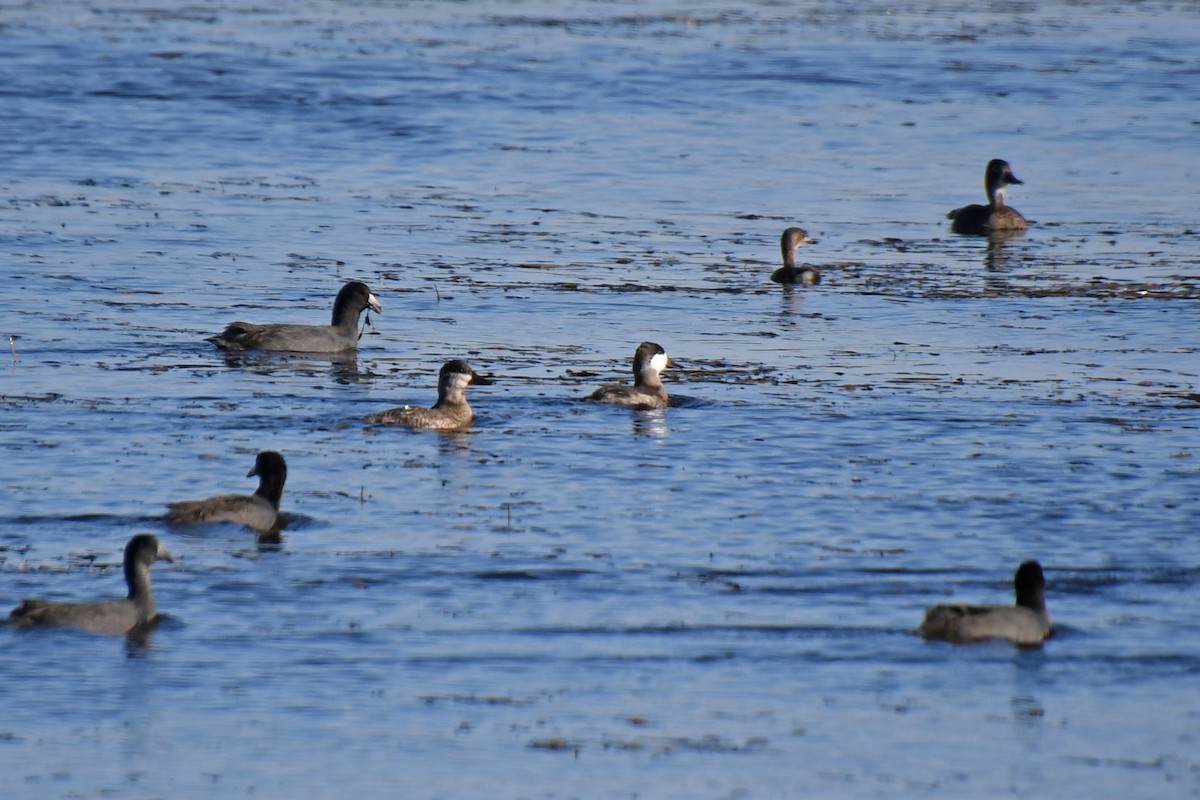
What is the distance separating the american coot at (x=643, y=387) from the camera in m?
17.5

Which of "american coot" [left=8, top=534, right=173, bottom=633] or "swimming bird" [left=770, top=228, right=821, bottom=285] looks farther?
"swimming bird" [left=770, top=228, right=821, bottom=285]

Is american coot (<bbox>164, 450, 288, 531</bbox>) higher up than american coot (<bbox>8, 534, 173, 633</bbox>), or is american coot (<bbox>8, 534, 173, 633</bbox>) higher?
american coot (<bbox>164, 450, 288, 531</bbox>)

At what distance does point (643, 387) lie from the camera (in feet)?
57.8

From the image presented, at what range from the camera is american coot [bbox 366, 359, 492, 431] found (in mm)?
16922

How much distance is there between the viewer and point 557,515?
46.2ft

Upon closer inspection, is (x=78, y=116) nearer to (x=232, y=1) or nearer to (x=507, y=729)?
(x=232, y=1)

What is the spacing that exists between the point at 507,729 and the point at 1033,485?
615 cm

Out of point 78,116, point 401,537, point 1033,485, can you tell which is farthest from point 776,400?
point 78,116

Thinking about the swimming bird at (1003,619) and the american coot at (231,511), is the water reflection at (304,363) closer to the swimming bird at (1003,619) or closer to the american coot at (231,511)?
the american coot at (231,511)

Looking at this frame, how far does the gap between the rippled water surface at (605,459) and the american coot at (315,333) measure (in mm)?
240

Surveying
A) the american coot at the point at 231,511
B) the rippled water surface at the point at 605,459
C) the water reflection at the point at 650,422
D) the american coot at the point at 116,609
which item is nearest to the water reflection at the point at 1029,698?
the rippled water surface at the point at 605,459

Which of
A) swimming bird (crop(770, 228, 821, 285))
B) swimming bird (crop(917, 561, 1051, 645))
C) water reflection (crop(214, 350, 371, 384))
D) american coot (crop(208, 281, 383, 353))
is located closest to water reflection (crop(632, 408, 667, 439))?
water reflection (crop(214, 350, 371, 384))

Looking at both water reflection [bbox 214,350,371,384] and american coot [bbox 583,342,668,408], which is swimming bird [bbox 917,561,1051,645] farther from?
water reflection [bbox 214,350,371,384]

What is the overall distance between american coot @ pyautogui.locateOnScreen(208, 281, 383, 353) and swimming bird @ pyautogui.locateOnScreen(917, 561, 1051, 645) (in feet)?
32.8
